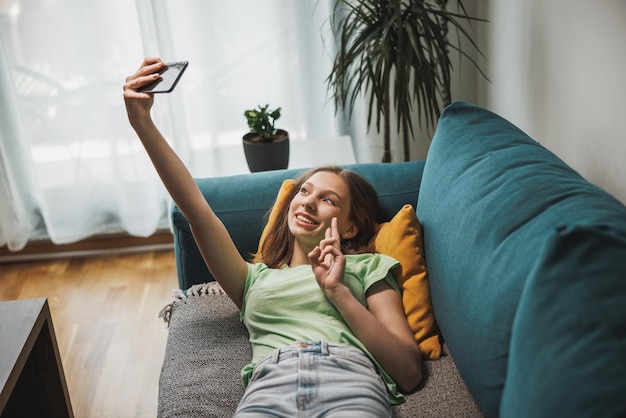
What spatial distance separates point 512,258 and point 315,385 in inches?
17.9

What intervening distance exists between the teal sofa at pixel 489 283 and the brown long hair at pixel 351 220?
111mm

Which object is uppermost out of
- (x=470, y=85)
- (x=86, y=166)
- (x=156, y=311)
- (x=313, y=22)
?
(x=313, y=22)

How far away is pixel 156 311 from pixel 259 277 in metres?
1.20

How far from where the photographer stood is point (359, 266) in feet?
5.48

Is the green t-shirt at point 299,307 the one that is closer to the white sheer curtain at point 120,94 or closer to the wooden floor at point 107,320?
the wooden floor at point 107,320

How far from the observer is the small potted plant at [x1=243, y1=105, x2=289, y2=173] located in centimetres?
244

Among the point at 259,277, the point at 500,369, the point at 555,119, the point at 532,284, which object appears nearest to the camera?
the point at 532,284

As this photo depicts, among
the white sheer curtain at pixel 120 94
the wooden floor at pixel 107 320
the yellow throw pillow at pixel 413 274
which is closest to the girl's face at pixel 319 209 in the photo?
the yellow throw pillow at pixel 413 274

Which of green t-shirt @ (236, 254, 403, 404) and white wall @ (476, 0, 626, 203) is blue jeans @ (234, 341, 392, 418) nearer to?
green t-shirt @ (236, 254, 403, 404)

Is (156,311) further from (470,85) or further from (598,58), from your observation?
(598,58)

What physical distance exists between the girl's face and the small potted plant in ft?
2.16

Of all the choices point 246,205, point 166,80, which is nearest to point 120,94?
point 246,205

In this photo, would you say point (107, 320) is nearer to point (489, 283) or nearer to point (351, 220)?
point (351, 220)

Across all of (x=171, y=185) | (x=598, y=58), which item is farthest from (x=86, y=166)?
(x=598, y=58)
